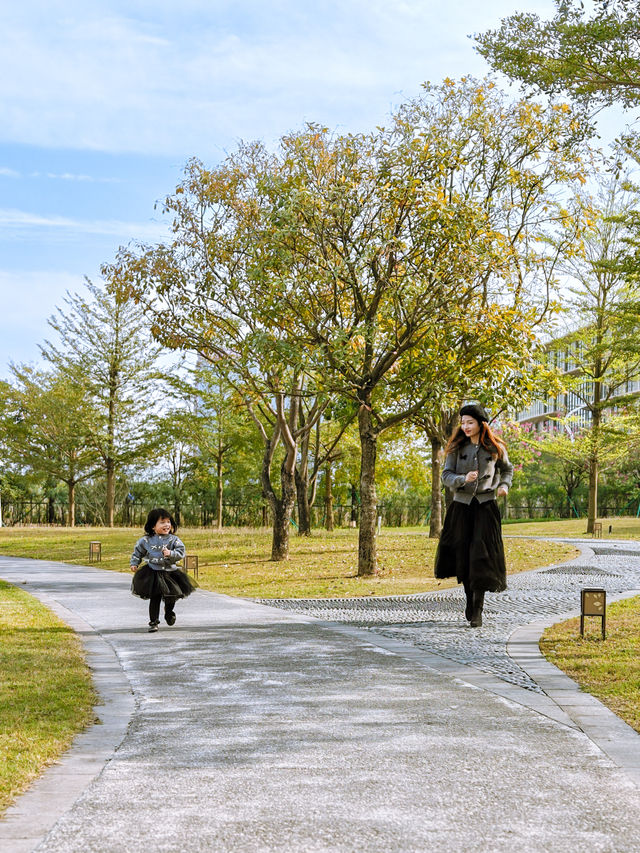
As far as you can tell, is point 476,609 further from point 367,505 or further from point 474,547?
point 367,505

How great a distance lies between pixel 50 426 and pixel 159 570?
30163 mm

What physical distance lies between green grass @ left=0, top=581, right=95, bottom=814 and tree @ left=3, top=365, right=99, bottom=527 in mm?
27266

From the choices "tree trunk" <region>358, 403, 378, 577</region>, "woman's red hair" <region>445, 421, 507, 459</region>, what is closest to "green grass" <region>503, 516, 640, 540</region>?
"tree trunk" <region>358, 403, 378, 577</region>

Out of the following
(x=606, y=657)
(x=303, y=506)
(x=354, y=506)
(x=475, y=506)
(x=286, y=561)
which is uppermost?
(x=475, y=506)

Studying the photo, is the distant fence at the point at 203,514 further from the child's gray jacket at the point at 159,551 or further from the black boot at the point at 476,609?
the black boot at the point at 476,609

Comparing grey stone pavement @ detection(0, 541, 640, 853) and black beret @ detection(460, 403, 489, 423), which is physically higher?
black beret @ detection(460, 403, 489, 423)

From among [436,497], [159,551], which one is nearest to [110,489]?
[436,497]

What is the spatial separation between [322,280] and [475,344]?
287 cm

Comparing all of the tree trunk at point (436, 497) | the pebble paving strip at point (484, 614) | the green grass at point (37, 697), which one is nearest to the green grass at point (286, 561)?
the tree trunk at point (436, 497)

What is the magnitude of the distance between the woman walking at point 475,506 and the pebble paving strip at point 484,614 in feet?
2.23

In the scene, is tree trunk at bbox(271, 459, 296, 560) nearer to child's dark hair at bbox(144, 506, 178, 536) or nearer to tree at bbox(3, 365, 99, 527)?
child's dark hair at bbox(144, 506, 178, 536)

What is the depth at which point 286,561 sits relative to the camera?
19.8 metres

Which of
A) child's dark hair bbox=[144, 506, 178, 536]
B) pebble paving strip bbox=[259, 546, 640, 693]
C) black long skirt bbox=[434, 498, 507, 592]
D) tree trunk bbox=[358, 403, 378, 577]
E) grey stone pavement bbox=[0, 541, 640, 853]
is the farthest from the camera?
tree trunk bbox=[358, 403, 378, 577]

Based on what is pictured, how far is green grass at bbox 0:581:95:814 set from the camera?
14.4 feet
